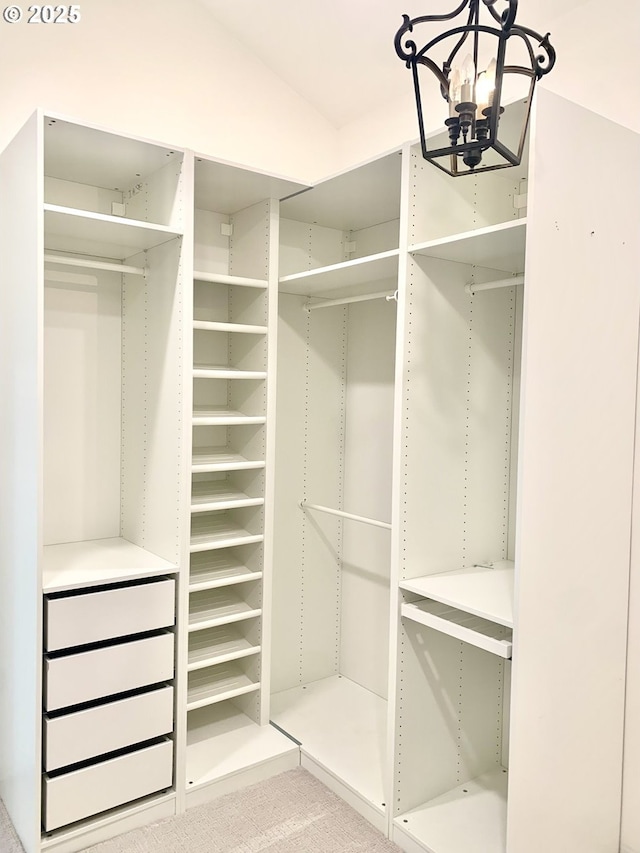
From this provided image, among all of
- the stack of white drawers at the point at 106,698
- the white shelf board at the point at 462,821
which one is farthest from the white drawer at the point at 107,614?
the white shelf board at the point at 462,821

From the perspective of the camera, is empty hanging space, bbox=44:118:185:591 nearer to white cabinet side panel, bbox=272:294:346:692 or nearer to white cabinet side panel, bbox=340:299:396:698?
white cabinet side panel, bbox=272:294:346:692

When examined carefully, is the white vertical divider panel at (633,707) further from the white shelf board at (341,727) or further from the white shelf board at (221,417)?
the white shelf board at (221,417)

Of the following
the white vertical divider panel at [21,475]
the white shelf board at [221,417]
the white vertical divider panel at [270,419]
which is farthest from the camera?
the white vertical divider panel at [270,419]

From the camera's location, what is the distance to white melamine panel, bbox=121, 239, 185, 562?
231 centimetres

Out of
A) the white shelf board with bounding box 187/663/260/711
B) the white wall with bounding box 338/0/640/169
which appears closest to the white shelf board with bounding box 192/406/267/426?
the white shelf board with bounding box 187/663/260/711

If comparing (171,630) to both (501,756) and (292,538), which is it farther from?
(501,756)

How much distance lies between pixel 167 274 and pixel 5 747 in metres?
1.78

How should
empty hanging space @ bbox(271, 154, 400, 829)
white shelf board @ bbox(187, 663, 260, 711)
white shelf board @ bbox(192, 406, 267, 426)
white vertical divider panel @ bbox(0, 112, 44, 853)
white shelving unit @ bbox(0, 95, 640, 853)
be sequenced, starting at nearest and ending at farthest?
white shelving unit @ bbox(0, 95, 640, 853) → white vertical divider panel @ bbox(0, 112, 44, 853) → white shelf board @ bbox(192, 406, 267, 426) → white shelf board @ bbox(187, 663, 260, 711) → empty hanging space @ bbox(271, 154, 400, 829)

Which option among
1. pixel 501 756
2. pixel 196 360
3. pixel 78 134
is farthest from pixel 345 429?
pixel 78 134

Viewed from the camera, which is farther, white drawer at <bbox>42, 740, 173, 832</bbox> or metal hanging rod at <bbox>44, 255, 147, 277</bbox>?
metal hanging rod at <bbox>44, 255, 147, 277</bbox>

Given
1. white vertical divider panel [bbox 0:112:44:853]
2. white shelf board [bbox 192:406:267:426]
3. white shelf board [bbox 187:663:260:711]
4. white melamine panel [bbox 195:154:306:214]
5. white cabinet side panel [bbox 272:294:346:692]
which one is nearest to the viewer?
white vertical divider panel [bbox 0:112:44:853]

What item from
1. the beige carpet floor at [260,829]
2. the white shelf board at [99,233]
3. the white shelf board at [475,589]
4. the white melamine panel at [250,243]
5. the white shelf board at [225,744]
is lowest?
the beige carpet floor at [260,829]

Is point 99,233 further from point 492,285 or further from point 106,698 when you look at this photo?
point 106,698

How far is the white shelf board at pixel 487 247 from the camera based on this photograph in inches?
73.6
